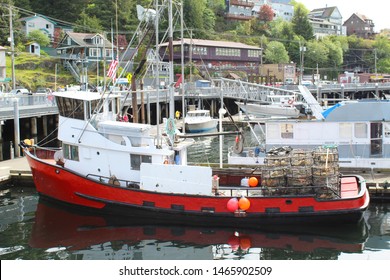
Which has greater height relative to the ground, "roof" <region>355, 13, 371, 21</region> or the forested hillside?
"roof" <region>355, 13, 371, 21</region>

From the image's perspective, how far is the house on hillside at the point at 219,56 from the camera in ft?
231

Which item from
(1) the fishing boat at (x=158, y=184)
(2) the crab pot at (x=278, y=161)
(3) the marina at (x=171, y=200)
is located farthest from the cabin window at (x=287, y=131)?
(2) the crab pot at (x=278, y=161)

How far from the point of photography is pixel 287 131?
23.1m

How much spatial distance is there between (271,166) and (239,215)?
74.8 inches

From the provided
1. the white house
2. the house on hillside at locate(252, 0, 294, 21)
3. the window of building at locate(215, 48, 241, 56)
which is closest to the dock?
the white house

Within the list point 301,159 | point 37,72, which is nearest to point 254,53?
point 37,72

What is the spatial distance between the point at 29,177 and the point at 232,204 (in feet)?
34.2

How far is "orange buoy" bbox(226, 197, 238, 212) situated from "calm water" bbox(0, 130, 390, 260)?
2.28ft

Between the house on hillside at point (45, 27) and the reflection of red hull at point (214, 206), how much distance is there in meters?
56.2

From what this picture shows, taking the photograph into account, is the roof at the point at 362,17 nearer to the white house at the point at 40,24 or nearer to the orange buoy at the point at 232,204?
the white house at the point at 40,24

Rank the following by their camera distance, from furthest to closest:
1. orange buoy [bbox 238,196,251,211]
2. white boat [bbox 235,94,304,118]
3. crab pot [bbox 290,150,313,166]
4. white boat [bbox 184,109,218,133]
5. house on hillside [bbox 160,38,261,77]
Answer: house on hillside [bbox 160,38,261,77], white boat [bbox 184,109,218,133], white boat [bbox 235,94,304,118], crab pot [bbox 290,150,313,166], orange buoy [bbox 238,196,251,211]

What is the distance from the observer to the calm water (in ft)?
46.9

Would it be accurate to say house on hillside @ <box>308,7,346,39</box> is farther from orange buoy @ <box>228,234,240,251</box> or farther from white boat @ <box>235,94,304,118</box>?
orange buoy @ <box>228,234,240,251</box>

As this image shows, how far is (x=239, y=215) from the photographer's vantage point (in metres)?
16.3
